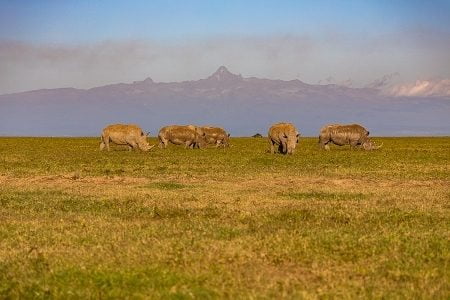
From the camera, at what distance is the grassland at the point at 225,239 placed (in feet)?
30.1

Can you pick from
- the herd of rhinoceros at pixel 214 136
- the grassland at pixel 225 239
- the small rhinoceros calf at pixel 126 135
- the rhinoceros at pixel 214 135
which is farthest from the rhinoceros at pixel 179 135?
the grassland at pixel 225 239

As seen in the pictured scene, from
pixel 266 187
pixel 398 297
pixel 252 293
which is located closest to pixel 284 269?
pixel 252 293

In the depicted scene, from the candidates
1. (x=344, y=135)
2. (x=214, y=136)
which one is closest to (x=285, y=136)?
(x=344, y=135)

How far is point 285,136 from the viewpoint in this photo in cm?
4303

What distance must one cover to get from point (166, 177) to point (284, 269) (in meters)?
16.7

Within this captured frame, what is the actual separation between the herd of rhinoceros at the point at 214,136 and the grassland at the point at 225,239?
62.5ft

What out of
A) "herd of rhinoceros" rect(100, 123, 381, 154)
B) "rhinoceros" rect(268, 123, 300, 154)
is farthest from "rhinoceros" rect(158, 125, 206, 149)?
"rhinoceros" rect(268, 123, 300, 154)

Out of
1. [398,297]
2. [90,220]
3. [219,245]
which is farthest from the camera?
[90,220]

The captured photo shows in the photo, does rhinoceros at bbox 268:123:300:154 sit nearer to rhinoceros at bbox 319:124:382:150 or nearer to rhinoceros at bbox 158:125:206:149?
rhinoceros at bbox 319:124:382:150

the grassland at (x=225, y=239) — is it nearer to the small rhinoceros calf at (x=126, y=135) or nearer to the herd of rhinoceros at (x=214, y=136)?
the herd of rhinoceros at (x=214, y=136)

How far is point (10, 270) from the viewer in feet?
33.4

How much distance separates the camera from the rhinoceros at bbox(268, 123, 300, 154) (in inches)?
1684

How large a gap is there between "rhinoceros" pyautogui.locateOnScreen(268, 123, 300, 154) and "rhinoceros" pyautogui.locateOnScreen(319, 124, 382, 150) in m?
7.83

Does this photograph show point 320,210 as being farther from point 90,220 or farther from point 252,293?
point 252,293
